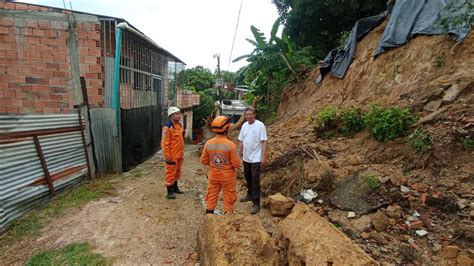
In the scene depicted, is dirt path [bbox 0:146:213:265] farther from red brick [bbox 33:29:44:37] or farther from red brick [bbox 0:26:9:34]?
red brick [bbox 0:26:9:34]

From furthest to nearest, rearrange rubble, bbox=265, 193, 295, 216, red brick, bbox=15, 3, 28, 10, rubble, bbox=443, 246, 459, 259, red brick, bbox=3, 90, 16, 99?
red brick, bbox=3, 90, 16, 99, red brick, bbox=15, 3, 28, 10, rubble, bbox=265, 193, 295, 216, rubble, bbox=443, 246, 459, 259

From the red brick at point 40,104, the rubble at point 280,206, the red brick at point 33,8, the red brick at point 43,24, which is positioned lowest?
the rubble at point 280,206

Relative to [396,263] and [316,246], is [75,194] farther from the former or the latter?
[396,263]

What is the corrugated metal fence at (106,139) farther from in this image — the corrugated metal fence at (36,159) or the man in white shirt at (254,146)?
the man in white shirt at (254,146)

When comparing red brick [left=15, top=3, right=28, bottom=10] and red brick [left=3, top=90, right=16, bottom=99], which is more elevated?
red brick [left=15, top=3, right=28, bottom=10]

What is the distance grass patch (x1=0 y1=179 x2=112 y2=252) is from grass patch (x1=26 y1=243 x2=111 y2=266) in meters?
0.60

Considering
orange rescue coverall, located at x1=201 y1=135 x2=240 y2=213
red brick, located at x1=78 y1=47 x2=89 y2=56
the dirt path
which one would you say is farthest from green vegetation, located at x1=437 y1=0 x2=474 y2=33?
red brick, located at x1=78 y1=47 x2=89 y2=56

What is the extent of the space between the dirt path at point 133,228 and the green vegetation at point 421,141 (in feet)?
11.3

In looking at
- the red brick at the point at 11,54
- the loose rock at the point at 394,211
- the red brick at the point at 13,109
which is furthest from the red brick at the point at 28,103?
the loose rock at the point at 394,211

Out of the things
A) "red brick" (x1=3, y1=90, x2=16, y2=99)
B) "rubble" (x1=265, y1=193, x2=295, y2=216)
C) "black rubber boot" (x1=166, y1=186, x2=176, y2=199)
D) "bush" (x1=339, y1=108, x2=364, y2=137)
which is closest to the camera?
"rubble" (x1=265, y1=193, x2=295, y2=216)

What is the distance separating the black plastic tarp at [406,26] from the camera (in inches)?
229

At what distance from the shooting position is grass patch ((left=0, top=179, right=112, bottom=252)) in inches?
156

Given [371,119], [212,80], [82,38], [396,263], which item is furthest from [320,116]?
[212,80]

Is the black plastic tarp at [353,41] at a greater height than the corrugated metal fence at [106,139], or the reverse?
the black plastic tarp at [353,41]
